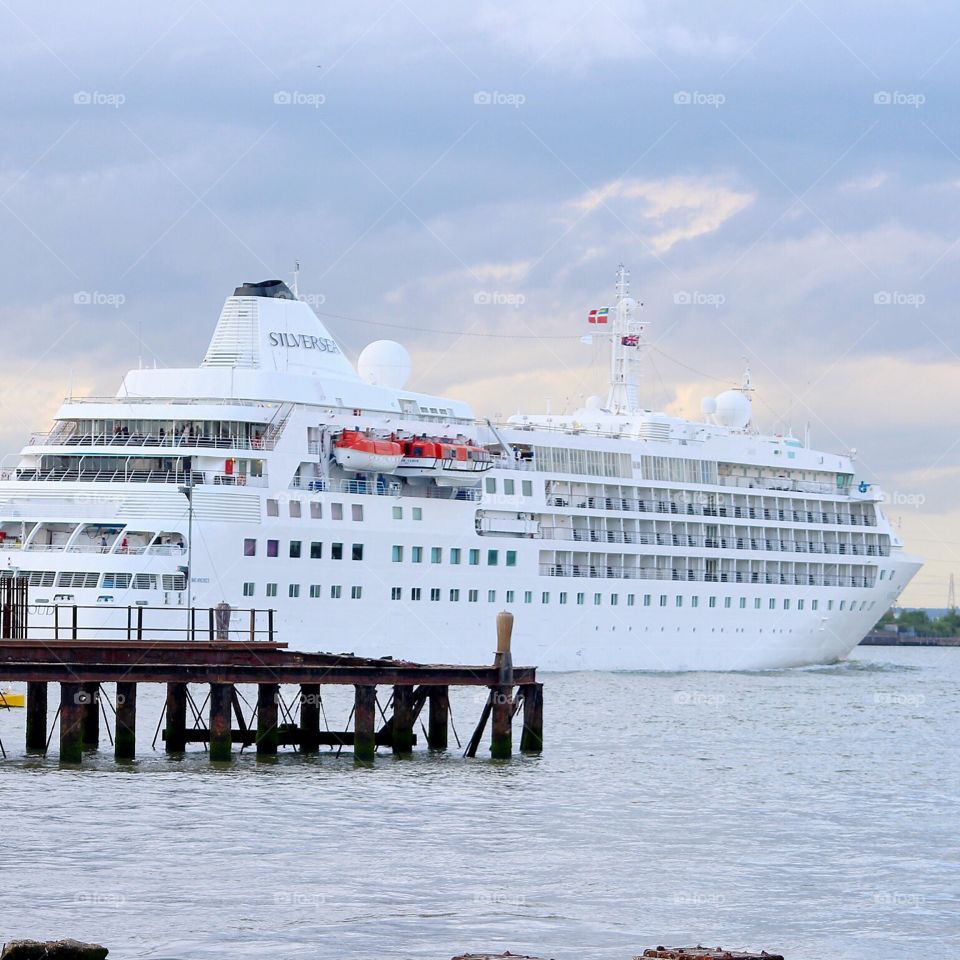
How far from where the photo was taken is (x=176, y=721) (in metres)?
37.6

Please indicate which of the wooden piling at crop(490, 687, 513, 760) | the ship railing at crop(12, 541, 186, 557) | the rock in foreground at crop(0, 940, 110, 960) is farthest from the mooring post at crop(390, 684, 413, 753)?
the ship railing at crop(12, 541, 186, 557)

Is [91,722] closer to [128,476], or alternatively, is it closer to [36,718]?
[36,718]

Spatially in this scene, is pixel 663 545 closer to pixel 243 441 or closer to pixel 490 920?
pixel 243 441

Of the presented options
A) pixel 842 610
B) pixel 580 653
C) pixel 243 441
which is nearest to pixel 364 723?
pixel 243 441

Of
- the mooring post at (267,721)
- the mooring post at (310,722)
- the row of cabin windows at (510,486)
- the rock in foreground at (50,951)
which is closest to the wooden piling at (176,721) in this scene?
the mooring post at (267,721)

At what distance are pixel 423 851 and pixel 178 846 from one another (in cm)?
349

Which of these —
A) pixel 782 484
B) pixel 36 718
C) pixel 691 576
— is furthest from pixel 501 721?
pixel 782 484

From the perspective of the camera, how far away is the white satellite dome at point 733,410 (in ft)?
283

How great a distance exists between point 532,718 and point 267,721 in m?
5.38

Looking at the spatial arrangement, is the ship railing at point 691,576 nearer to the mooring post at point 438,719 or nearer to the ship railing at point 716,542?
the ship railing at point 716,542

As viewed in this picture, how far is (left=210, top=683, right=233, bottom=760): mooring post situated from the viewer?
3506 cm

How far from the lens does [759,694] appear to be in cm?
6294

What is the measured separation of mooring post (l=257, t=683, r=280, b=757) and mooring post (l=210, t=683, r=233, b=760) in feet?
5.68

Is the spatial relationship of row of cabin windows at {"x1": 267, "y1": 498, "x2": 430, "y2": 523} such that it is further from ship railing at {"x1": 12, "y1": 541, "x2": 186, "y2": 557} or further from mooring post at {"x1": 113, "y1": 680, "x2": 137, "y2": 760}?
mooring post at {"x1": 113, "y1": 680, "x2": 137, "y2": 760}
